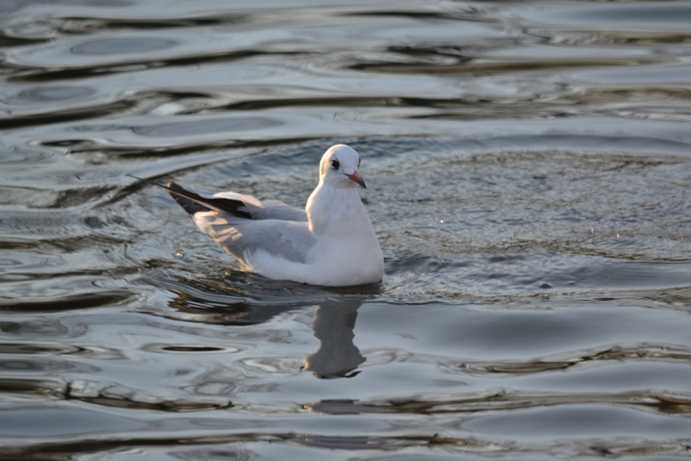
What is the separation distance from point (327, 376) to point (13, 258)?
3163 millimetres

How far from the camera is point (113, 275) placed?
300 inches

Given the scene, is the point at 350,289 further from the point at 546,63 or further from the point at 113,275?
the point at 546,63

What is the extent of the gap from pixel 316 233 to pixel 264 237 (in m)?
0.39

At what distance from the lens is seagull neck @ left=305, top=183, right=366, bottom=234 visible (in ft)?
24.8

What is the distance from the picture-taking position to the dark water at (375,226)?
5.57 metres

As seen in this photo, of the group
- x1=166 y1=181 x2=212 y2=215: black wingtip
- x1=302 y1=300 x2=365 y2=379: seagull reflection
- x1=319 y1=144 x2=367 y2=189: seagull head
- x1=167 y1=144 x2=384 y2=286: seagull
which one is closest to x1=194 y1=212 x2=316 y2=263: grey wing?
x1=167 y1=144 x2=384 y2=286: seagull

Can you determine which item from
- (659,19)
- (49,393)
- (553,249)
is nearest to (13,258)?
(49,393)

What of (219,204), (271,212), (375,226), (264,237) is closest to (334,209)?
(264,237)

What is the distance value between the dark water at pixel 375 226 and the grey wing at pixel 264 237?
0.23 metres

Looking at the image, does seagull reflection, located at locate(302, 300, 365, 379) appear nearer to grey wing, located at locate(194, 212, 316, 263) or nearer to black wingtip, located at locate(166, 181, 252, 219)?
grey wing, located at locate(194, 212, 316, 263)

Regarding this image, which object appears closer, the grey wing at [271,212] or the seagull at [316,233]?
the seagull at [316,233]

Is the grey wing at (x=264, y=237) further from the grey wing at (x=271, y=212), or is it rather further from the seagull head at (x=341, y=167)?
the seagull head at (x=341, y=167)

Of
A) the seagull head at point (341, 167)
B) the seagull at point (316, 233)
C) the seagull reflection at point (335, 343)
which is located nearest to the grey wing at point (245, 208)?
the seagull at point (316, 233)

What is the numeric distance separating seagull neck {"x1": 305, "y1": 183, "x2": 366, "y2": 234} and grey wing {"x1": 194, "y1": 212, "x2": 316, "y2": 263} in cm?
16
